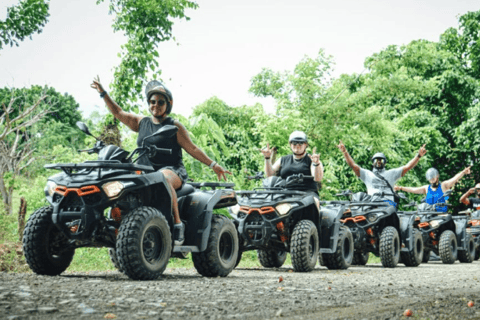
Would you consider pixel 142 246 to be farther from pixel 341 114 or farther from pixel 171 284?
pixel 341 114

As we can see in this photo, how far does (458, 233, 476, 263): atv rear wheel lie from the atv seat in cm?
1112

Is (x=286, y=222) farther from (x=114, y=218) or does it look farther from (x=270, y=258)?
(x=114, y=218)

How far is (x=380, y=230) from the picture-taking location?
13398 mm

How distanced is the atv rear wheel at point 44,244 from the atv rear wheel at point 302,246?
3.60 metres

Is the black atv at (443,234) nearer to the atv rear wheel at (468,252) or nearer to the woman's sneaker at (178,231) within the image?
the atv rear wheel at (468,252)

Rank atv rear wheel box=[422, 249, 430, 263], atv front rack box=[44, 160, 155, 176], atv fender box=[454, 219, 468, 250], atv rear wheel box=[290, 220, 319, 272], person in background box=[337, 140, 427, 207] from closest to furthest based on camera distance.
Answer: atv front rack box=[44, 160, 155, 176]
atv rear wheel box=[290, 220, 319, 272]
person in background box=[337, 140, 427, 207]
atv rear wheel box=[422, 249, 430, 263]
atv fender box=[454, 219, 468, 250]

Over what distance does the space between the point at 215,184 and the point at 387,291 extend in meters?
2.48

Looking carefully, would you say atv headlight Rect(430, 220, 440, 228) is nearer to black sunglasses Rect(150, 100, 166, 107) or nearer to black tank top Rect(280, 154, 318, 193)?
black tank top Rect(280, 154, 318, 193)

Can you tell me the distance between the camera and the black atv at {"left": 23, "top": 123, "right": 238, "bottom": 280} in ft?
21.1

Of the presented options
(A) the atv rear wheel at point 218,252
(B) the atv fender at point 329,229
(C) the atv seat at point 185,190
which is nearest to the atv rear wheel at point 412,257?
(B) the atv fender at point 329,229

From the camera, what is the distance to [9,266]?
1012 centimetres

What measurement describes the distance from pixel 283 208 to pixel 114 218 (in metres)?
3.37

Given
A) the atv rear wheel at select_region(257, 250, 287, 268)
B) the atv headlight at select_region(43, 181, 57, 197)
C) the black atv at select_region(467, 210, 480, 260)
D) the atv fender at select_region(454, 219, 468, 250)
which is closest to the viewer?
the atv headlight at select_region(43, 181, 57, 197)

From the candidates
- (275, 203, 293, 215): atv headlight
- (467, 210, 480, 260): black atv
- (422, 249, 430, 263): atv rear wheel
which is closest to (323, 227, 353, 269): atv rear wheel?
(275, 203, 293, 215): atv headlight
